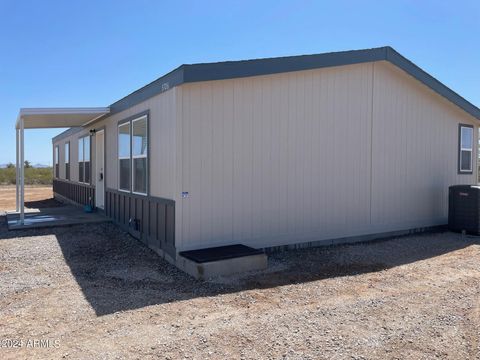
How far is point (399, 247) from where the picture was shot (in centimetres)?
755

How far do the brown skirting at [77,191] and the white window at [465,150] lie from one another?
9.24 meters

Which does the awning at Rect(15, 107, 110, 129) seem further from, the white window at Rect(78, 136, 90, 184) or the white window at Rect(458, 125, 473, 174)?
the white window at Rect(458, 125, 473, 174)

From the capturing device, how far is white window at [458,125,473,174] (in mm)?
9992

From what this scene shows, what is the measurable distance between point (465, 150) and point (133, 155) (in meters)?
7.79

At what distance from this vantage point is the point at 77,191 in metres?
13.2

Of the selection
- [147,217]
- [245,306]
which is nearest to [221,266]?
[245,306]

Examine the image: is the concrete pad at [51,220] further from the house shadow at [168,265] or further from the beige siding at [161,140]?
the beige siding at [161,140]

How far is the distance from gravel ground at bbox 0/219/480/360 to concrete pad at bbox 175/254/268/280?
0.43ft

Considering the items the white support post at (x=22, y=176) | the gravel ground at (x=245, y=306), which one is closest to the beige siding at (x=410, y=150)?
the gravel ground at (x=245, y=306)

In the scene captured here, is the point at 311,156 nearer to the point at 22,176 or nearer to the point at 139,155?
the point at 139,155

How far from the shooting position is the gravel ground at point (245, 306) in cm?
348

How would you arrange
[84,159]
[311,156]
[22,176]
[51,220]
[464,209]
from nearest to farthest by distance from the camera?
1. [311,156]
2. [464,209]
3. [22,176]
4. [51,220]
5. [84,159]

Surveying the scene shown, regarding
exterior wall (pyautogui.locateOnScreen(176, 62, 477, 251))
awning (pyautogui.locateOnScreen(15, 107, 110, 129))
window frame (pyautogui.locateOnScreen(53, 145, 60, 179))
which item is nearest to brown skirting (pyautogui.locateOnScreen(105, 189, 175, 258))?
exterior wall (pyautogui.locateOnScreen(176, 62, 477, 251))

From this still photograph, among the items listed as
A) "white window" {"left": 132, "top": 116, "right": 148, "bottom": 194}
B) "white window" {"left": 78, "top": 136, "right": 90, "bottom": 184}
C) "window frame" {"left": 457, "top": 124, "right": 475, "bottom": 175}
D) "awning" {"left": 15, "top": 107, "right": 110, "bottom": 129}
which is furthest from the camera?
"white window" {"left": 78, "top": 136, "right": 90, "bottom": 184}
